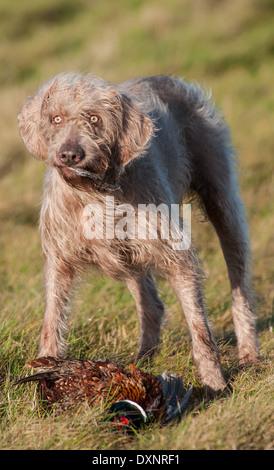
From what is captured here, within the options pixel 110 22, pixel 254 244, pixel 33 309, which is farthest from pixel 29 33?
pixel 33 309

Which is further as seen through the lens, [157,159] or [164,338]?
[164,338]

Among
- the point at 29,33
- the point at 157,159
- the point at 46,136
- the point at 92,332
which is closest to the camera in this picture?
the point at 46,136

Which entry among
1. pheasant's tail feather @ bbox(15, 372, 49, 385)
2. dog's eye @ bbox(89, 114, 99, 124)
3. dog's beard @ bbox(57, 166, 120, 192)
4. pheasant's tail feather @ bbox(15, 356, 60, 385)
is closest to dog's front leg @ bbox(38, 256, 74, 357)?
pheasant's tail feather @ bbox(15, 356, 60, 385)

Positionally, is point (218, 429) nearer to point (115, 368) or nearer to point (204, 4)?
point (115, 368)

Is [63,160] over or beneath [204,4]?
beneath

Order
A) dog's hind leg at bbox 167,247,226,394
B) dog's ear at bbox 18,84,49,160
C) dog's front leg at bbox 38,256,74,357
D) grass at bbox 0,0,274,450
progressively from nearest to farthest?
grass at bbox 0,0,274,450 → dog's ear at bbox 18,84,49,160 → dog's hind leg at bbox 167,247,226,394 → dog's front leg at bbox 38,256,74,357

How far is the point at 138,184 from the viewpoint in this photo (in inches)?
170

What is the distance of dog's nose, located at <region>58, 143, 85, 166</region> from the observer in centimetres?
375

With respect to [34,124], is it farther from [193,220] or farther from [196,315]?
[193,220]

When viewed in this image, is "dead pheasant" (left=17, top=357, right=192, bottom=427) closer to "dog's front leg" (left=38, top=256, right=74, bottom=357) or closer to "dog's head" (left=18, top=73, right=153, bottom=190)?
"dog's front leg" (left=38, top=256, right=74, bottom=357)

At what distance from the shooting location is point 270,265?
690cm
